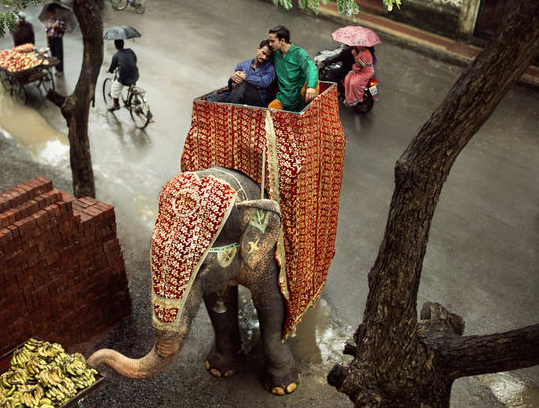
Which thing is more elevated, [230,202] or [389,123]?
[230,202]

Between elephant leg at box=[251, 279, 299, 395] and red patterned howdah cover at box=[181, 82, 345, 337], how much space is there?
0.30 feet

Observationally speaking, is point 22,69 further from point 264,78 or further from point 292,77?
point 292,77

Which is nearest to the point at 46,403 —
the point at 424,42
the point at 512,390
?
the point at 512,390

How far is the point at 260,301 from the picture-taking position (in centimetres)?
562

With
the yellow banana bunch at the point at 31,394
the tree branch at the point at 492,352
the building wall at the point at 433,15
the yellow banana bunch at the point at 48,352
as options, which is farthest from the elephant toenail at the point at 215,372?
the building wall at the point at 433,15

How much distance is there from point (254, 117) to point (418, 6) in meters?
10.0

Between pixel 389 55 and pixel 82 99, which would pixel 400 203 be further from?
pixel 389 55

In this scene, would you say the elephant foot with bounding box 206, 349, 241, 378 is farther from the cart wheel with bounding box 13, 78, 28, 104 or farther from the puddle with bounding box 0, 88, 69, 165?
the cart wheel with bounding box 13, 78, 28, 104

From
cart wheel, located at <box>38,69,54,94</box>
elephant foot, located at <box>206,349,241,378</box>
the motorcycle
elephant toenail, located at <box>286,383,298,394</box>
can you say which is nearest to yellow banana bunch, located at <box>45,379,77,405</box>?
elephant foot, located at <box>206,349,241,378</box>

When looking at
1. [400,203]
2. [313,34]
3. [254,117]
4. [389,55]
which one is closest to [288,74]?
[254,117]

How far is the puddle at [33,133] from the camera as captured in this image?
10039 millimetres

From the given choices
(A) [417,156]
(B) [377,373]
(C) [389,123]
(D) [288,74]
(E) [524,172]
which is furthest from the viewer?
(C) [389,123]

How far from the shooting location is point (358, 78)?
10.7 meters

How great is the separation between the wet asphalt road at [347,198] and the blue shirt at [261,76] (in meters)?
2.42
